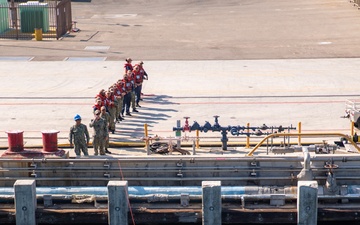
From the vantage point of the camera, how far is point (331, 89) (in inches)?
1310

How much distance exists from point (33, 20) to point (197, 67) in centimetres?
1410

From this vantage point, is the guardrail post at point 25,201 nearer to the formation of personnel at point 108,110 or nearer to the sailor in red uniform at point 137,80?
the formation of personnel at point 108,110

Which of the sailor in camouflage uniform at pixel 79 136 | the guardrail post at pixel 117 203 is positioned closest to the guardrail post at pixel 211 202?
the guardrail post at pixel 117 203

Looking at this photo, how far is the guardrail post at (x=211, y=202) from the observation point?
18594mm

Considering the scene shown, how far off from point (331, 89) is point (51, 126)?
11.5m

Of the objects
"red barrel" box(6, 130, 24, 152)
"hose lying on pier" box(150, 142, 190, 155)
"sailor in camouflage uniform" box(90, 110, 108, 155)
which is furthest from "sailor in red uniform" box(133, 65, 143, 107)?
"red barrel" box(6, 130, 24, 152)

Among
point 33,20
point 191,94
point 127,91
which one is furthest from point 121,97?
point 33,20

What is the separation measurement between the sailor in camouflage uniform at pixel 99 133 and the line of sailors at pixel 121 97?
475 millimetres

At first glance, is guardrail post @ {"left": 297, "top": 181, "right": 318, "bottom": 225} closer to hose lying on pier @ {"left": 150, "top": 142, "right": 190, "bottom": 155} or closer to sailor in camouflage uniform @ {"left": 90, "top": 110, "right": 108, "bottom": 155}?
hose lying on pier @ {"left": 150, "top": 142, "right": 190, "bottom": 155}

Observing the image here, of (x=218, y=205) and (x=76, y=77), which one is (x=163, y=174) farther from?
(x=76, y=77)

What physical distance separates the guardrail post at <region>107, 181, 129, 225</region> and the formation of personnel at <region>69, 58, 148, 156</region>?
14.9 ft

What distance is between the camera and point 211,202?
18688 mm

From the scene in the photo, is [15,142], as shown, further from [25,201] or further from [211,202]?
→ [211,202]

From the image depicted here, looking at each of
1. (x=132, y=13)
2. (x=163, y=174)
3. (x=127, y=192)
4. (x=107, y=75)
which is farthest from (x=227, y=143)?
(x=132, y=13)
